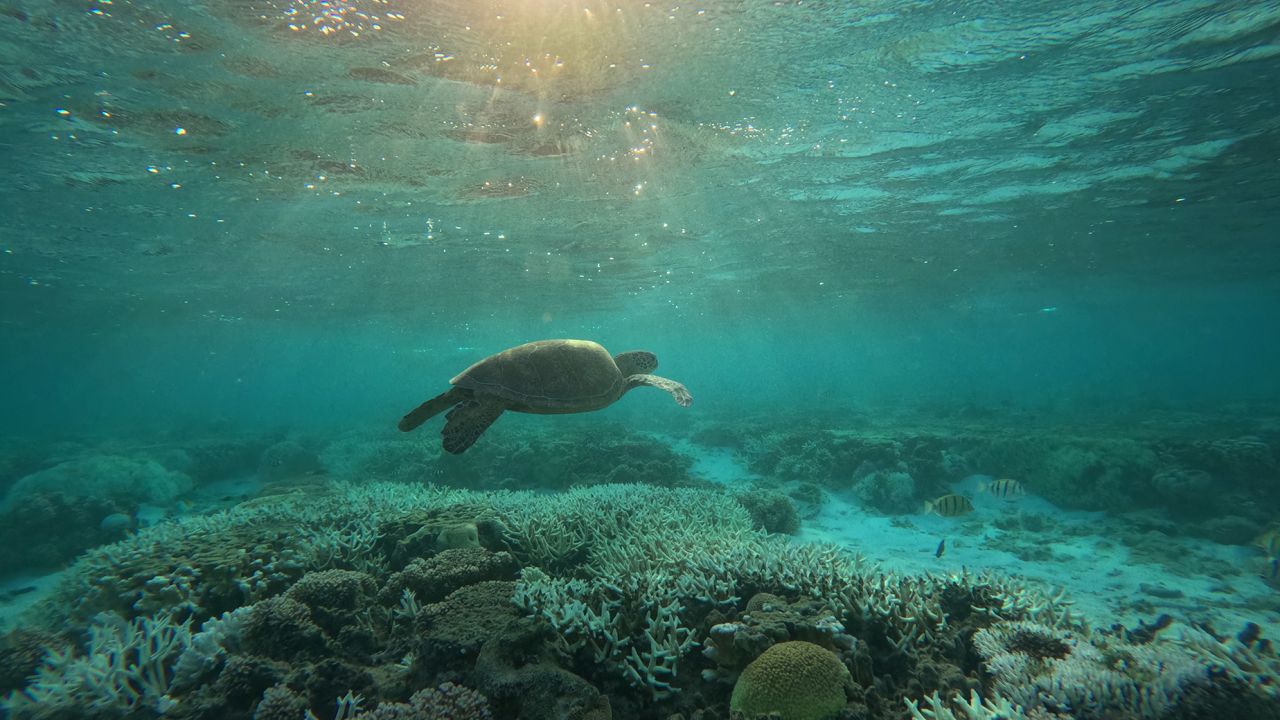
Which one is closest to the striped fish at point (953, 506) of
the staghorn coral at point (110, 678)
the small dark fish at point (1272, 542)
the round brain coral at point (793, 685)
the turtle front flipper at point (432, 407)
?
the small dark fish at point (1272, 542)

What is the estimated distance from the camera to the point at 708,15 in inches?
305

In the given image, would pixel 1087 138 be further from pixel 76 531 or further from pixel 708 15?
pixel 76 531

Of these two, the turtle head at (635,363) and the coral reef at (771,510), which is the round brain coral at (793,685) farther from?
the coral reef at (771,510)

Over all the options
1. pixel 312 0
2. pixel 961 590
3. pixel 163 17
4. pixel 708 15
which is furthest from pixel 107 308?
pixel 961 590

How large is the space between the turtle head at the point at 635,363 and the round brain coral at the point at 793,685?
5208 millimetres

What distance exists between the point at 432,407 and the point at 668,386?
3.19 meters

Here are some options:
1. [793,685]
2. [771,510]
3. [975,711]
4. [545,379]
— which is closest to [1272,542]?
[771,510]

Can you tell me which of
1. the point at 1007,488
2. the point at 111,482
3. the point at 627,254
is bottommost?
the point at 111,482

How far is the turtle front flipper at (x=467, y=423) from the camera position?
19.0 ft

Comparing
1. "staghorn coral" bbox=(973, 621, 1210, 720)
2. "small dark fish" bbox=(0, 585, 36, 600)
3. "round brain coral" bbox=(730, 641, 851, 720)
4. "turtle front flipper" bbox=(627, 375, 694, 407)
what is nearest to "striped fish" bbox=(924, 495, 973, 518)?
"staghorn coral" bbox=(973, 621, 1210, 720)

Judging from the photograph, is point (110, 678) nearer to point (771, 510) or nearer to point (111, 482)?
point (771, 510)

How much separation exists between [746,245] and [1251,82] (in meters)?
14.5

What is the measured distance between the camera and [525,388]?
618cm

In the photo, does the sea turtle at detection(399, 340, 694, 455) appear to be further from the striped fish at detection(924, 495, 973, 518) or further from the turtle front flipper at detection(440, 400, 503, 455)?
the striped fish at detection(924, 495, 973, 518)
